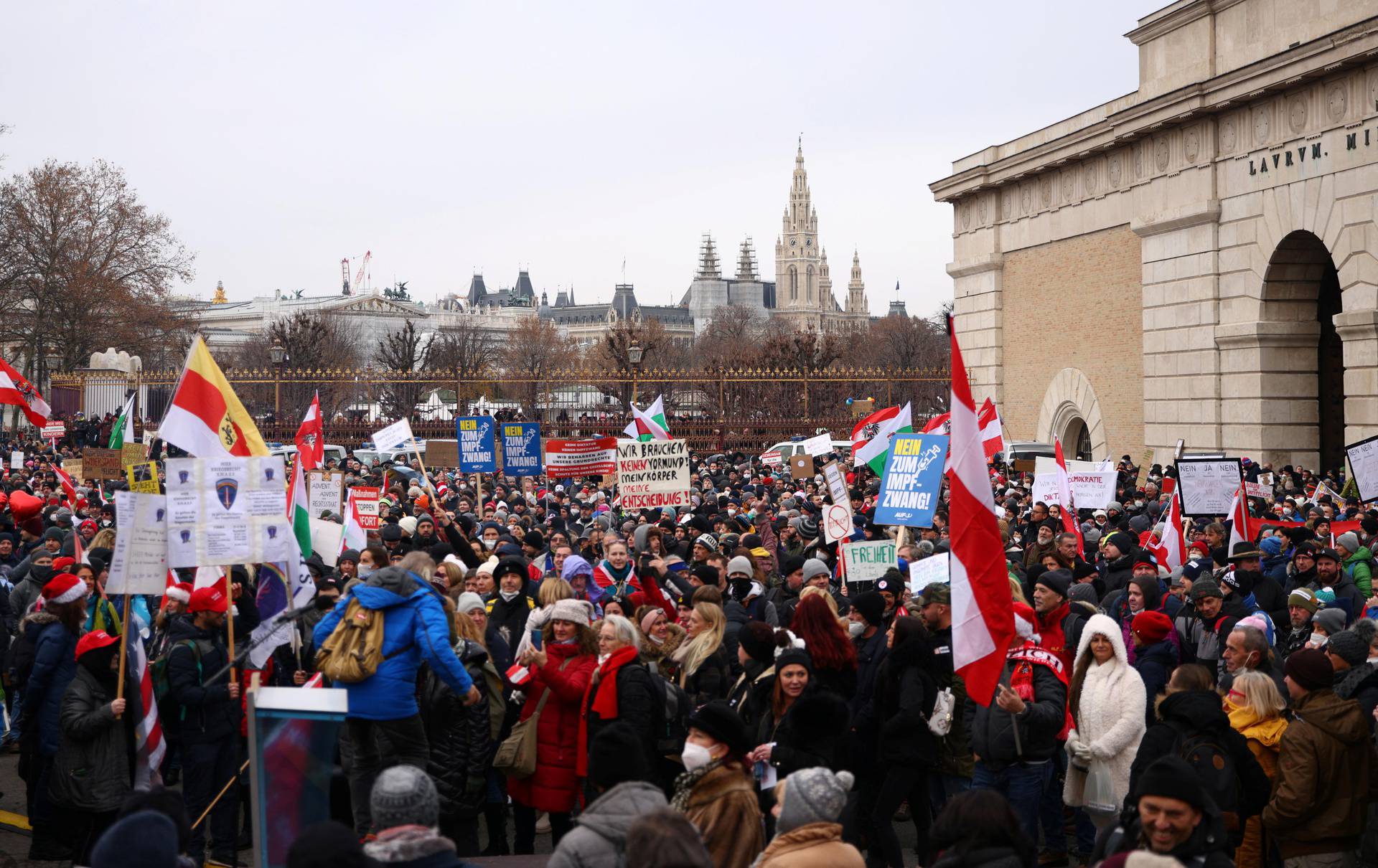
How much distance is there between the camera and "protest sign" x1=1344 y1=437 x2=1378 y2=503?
1328cm

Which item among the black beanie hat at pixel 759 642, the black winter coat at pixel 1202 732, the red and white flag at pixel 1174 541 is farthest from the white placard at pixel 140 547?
the red and white flag at pixel 1174 541

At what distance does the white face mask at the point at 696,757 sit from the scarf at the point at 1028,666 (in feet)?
8.47

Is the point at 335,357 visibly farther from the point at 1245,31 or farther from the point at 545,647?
the point at 545,647

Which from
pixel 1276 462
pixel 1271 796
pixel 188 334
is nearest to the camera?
pixel 1271 796

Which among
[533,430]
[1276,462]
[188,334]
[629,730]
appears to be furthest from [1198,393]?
[188,334]

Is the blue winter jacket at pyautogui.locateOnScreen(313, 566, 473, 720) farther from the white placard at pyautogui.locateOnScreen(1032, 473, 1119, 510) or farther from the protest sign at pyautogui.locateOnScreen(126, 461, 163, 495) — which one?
the white placard at pyautogui.locateOnScreen(1032, 473, 1119, 510)

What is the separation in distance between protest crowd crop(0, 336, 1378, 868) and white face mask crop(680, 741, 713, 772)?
0.01 m

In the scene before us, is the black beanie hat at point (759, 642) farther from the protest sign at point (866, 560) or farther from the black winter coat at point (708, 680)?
the protest sign at point (866, 560)

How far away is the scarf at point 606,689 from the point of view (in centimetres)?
744

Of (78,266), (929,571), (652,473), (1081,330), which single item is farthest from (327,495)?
(78,266)

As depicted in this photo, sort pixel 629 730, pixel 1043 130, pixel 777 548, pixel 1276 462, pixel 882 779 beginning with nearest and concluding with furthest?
pixel 629 730 → pixel 882 779 → pixel 777 548 → pixel 1276 462 → pixel 1043 130

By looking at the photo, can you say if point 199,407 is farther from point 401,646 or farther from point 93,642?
point 401,646

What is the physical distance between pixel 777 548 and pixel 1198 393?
44.3ft

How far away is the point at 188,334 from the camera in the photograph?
64688 millimetres
